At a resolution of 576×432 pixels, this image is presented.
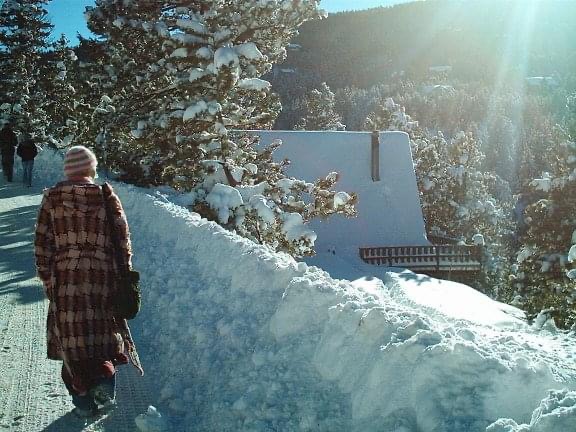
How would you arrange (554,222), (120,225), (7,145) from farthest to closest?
1. (7,145)
2. (554,222)
3. (120,225)

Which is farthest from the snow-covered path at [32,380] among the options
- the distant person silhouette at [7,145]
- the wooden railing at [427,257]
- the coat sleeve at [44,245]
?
the wooden railing at [427,257]

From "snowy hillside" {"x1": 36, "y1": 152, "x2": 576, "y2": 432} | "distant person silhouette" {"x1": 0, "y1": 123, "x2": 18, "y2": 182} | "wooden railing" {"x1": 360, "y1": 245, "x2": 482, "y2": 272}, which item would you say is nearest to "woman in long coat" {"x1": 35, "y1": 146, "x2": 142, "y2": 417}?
"snowy hillside" {"x1": 36, "y1": 152, "x2": 576, "y2": 432}

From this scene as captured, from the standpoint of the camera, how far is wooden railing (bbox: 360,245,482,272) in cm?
2250

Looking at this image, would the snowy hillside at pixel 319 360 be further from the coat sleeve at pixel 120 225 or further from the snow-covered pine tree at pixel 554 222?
the snow-covered pine tree at pixel 554 222

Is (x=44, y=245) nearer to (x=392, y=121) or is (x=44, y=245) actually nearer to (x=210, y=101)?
(x=210, y=101)

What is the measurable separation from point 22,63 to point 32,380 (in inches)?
1545

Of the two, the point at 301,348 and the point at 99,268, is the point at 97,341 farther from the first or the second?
the point at 301,348

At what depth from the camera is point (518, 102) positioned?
14138 cm

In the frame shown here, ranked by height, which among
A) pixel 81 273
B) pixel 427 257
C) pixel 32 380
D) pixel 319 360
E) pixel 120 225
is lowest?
pixel 427 257

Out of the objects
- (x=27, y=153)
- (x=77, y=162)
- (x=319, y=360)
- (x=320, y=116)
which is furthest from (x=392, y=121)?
(x=77, y=162)

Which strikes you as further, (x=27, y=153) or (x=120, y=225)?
(x=27, y=153)

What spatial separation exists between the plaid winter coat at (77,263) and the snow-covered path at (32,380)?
53cm

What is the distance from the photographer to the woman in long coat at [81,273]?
4.23 metres

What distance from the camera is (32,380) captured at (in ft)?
16.9
